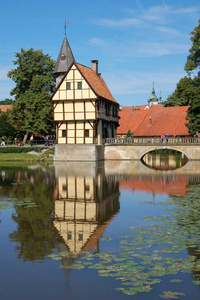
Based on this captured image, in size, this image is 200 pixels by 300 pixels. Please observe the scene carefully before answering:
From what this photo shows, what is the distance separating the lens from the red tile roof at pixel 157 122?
190 feet

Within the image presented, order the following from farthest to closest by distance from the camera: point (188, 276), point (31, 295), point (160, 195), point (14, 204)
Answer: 1. point (160, 195)
2. point (14, 204)
3. point (188, 276)
4. point (31, 295)

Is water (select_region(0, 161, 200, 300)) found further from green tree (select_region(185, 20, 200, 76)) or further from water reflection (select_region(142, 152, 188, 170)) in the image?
green tree (select_region(185, 20, 200, 76))

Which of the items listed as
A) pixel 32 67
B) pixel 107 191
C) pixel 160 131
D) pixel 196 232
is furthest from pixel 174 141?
pixel 196 232

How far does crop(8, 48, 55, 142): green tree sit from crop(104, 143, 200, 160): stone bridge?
9.82 meters

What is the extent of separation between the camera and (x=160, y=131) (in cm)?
5925

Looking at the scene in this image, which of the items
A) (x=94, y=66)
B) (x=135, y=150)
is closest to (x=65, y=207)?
(x=135, y=150)

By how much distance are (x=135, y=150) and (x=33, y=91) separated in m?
17.2

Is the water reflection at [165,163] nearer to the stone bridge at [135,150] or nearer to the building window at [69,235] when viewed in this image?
the stone bridge at [135,150]

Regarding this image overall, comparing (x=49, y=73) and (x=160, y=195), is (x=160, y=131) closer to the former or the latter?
(x=49, y=73)

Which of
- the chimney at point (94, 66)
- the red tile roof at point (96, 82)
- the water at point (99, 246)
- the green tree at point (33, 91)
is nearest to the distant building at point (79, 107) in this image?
the red tile roof at point (96, 82)

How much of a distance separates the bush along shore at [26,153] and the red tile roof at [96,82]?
930cm

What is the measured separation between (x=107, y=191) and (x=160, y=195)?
2.80m

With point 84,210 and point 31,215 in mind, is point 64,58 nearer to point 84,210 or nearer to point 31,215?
point 84,210

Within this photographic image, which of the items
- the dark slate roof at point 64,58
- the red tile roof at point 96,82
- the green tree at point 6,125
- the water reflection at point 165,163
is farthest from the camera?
the green tree at point 6,125
